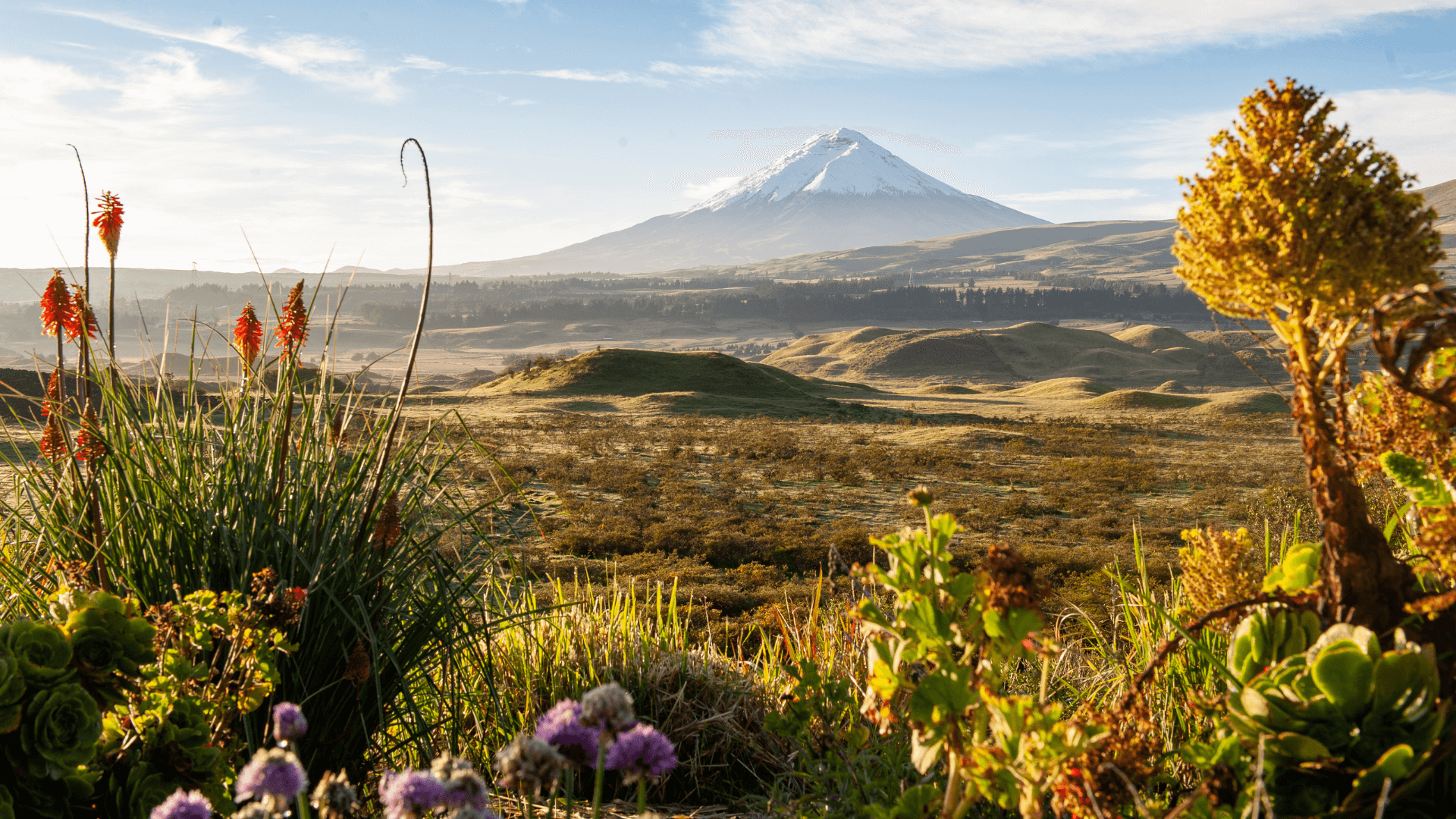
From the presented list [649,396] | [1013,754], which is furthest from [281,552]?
[649,396]

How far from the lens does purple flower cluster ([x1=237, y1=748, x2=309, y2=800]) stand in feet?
2.73

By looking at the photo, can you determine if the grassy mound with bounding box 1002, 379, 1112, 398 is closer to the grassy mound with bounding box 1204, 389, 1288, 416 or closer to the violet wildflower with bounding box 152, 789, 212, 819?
the grassy mound with bounding box 1204, 389, 1288, 416

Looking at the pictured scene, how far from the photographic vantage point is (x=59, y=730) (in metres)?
1.22

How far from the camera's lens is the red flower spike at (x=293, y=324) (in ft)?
7.13

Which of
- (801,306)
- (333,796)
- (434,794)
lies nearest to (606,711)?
Answer: (434,794)

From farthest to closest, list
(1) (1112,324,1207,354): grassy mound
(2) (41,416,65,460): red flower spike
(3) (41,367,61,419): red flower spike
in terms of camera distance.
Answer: (1) (1112,324,1207,354): grassy mound < (2) (41,416,65,460): red flower spike < (3) (41,367,61,419): red flower spike

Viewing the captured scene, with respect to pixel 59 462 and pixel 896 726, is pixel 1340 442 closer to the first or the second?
pixel 896 726

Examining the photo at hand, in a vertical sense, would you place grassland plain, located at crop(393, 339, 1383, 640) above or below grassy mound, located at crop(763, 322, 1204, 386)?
below

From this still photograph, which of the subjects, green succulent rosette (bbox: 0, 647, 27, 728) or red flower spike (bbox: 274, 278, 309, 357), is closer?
green succulent rosette (bbox: 0, 647, 27, 728)

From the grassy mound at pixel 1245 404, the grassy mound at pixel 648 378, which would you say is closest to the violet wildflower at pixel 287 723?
the grassy mound at pixel 648 378

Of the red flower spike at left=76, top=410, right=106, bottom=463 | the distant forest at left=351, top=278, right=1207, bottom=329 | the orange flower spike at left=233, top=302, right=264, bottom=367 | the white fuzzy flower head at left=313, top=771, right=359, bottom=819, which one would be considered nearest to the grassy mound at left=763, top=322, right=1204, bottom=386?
the distant forest at left=351, top=278, right=1207, bottom=329

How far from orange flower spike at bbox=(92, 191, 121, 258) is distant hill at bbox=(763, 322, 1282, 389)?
71.5m

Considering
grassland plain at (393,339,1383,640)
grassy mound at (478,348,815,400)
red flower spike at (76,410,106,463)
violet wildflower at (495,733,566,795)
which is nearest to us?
violet wildflower at (495,733,566,795)

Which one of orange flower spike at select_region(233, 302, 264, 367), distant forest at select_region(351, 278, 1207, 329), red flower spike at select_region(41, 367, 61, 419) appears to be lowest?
red flower spike at select_region(41, 367, 61, 419)
